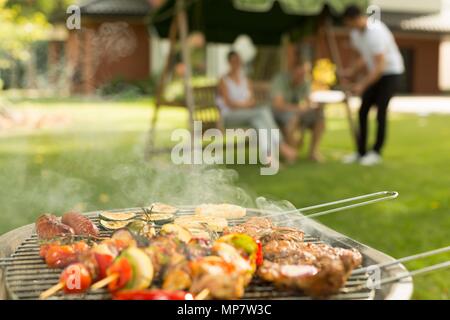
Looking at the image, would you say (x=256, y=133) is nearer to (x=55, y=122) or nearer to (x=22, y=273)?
(x=22, y=273)

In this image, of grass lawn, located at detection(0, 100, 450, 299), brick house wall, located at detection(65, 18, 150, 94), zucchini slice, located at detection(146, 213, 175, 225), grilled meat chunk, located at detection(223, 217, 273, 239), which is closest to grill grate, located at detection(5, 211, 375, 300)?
grilled meat chunk, located at detection(223, 217, 273, 239)

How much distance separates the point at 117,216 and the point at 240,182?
3.80m

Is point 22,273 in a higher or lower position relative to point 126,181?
higher

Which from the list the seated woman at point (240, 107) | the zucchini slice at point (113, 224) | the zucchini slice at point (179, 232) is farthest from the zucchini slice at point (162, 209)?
the seated woman at point (240, 107)

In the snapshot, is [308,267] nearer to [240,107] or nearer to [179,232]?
[179,232]

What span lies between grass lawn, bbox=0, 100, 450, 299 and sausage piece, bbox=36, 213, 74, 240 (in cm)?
90

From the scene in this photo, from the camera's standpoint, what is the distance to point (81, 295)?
4.83 ft

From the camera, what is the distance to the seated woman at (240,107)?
6555 mm

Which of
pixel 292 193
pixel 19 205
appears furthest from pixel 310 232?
pixel 19 205

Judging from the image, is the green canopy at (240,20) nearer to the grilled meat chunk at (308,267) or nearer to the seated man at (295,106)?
the seated man at (295,106)

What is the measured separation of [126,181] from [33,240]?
4060 millimetres

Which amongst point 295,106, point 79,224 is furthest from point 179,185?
point 79,224

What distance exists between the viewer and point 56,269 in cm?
168

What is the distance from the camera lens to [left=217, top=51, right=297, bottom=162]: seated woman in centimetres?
655
